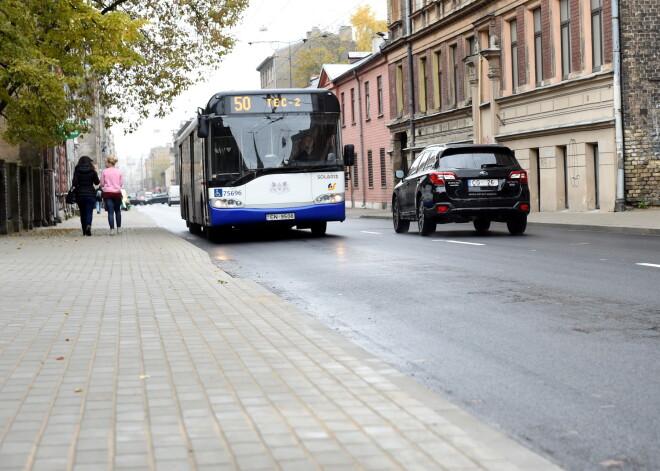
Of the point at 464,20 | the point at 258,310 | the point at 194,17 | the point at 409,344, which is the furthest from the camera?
the point at 464,20

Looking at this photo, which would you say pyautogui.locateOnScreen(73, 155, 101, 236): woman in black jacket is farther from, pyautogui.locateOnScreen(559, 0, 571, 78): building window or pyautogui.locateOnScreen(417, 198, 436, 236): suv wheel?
pyautogui.locateOnScreen(559, 0, 571, 78): building window

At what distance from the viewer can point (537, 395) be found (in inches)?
218

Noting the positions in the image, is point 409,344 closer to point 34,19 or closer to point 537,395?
point 537,395

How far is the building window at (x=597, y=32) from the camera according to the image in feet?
94.5

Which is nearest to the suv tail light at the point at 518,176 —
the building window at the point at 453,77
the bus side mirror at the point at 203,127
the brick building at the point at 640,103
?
the bus side mirror at the point at 203,127

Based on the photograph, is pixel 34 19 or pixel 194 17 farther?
pixel 194 17

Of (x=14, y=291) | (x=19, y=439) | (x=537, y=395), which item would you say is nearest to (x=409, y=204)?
(x=14, y=291)

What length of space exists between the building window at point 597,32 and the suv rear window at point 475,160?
9979 millimetres

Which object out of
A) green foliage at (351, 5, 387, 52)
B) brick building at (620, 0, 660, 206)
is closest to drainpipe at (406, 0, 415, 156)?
brick building at (620, 0, 660, 206)

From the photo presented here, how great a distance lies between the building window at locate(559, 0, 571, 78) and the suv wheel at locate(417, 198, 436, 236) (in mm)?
11833

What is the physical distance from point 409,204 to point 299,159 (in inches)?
101

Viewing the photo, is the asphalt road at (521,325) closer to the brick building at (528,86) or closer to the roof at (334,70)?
the brick building at (528,86)

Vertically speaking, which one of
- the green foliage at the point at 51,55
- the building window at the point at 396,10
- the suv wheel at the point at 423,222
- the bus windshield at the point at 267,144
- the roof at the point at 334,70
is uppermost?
the building window at the point at 396,10

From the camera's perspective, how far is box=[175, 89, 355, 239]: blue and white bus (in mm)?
21312
